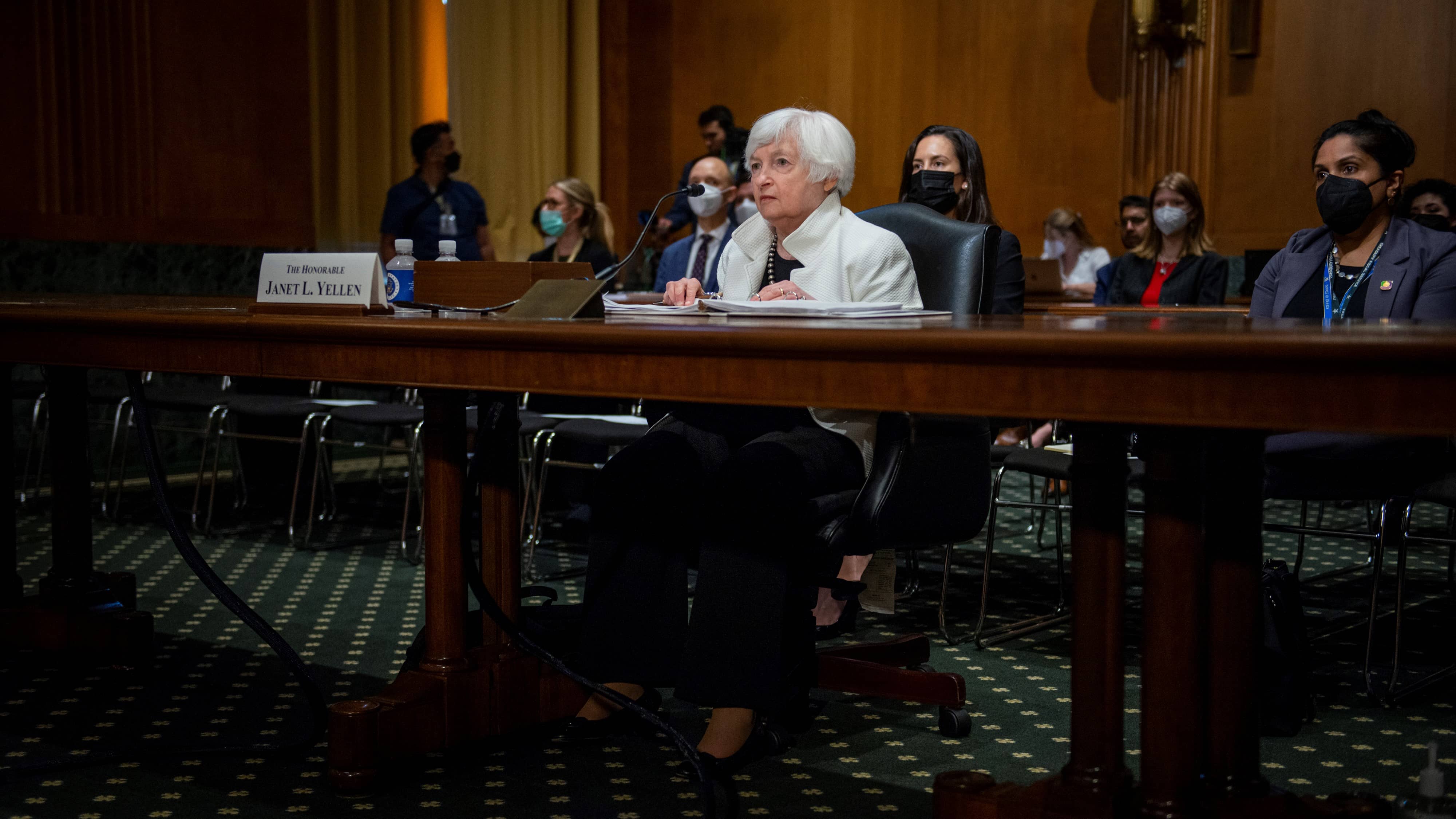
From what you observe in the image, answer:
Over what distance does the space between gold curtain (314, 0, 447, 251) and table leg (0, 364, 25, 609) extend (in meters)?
3.44

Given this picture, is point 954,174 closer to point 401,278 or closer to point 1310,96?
point 401,278

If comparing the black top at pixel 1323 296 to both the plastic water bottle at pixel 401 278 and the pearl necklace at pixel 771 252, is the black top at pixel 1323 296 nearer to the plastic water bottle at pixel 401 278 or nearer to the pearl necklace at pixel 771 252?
the pearl necklace at pixel 771 252

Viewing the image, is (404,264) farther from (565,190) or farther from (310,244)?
(310,244)

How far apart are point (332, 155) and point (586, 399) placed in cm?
273

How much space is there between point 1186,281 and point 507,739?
11.6 feet

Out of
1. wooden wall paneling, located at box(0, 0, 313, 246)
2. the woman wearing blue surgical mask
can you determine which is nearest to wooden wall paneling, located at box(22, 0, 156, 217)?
wooden wall paneling, located at box(0, 0, 313, 246)

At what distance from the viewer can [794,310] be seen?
5.65 feet

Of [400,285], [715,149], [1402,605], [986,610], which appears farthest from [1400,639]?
[715,149]

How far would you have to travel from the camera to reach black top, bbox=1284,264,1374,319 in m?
2.74

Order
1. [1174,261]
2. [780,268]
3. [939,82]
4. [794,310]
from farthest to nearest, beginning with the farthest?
[939,82], [1174,261], [780,268], [794,310]

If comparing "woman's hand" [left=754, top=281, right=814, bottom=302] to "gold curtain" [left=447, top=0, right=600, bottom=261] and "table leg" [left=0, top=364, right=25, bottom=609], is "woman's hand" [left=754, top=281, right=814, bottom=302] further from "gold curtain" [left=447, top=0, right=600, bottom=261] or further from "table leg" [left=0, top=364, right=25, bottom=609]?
"gold curtain" [left=447, top=0, right=600, bottom=261]

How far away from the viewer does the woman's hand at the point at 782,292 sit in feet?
7.13

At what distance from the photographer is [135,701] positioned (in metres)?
2.46

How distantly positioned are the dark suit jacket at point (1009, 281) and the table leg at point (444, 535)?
1.26m
